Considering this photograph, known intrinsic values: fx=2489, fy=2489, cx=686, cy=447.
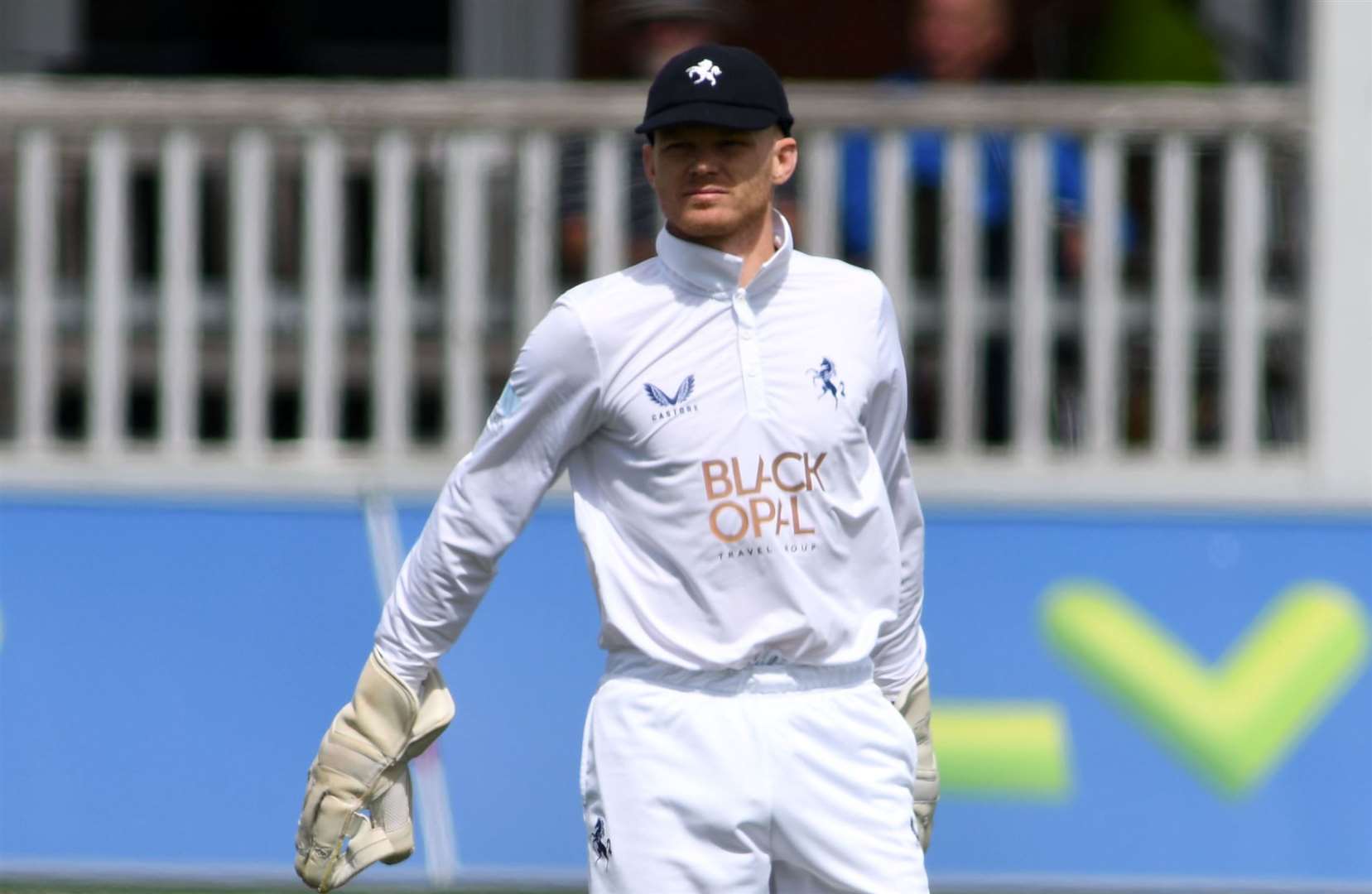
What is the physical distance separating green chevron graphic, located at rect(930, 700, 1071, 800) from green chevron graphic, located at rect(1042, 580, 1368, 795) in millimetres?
198

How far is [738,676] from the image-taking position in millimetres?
3781

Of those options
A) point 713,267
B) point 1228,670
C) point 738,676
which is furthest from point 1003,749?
point 713,267

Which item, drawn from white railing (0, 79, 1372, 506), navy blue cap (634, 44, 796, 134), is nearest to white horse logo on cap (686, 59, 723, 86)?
navy blue cap (634, 44, 796, 134)

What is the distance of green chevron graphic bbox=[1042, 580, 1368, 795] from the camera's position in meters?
6.73

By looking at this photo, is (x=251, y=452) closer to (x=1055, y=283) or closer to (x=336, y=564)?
(x=336, y=564)

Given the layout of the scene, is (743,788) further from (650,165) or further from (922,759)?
(650,165)

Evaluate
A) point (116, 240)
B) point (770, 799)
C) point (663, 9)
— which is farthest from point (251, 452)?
point (770, 799)

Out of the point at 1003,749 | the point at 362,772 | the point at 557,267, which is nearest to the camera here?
the point at 362,772

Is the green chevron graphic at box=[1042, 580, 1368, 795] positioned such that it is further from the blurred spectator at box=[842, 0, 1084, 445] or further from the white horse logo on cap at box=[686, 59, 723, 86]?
the white horse logo on cap at box=[686, 59, 723, 86]

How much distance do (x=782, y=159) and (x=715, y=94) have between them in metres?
0.19

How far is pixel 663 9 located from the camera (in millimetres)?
9398

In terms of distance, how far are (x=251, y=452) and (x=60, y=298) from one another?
90 cm

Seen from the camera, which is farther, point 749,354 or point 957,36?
point 957,36

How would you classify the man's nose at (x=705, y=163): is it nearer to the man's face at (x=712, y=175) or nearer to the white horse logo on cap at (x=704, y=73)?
the man's face at (x=712, y=175)
